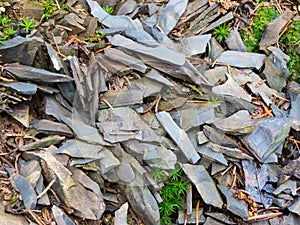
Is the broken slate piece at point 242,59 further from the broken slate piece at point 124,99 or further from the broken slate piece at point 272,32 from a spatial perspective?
the broken slate piece at point 124,99

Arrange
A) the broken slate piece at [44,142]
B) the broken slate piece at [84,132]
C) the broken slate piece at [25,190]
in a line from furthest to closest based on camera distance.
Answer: the broken slate piece at [84,132] < the broken slate piece at [44,142] < the broken slate piece at [25,190]

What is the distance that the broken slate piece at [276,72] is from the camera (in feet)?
10.5

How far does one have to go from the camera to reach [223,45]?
3.32m

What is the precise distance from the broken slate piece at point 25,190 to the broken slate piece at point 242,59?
1549 mm

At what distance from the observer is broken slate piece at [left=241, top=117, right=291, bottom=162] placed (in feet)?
9.45

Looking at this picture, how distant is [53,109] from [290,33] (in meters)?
1.79

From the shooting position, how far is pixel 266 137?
288cm

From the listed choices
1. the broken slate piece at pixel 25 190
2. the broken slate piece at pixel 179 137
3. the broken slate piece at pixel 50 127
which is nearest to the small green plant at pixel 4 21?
the broken slate piece at pixel 50 127

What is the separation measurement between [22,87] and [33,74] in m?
0.11

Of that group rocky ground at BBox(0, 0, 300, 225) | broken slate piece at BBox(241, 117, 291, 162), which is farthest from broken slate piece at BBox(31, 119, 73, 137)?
broken slate piece at BBox(241, 117, 291, 162)

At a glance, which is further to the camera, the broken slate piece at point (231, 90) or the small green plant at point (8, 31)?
the broken slate piece at point (231, 90)

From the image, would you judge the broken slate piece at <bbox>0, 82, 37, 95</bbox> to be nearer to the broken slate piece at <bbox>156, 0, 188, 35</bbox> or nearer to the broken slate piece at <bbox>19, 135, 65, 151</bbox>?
the broken slate piece at <bbox>19, 135, 65, 151</bbox>

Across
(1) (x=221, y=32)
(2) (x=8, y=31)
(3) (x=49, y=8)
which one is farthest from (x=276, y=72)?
(2) (x=8, y=31)

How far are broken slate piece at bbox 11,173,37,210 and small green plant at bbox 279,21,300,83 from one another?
6.48ft
